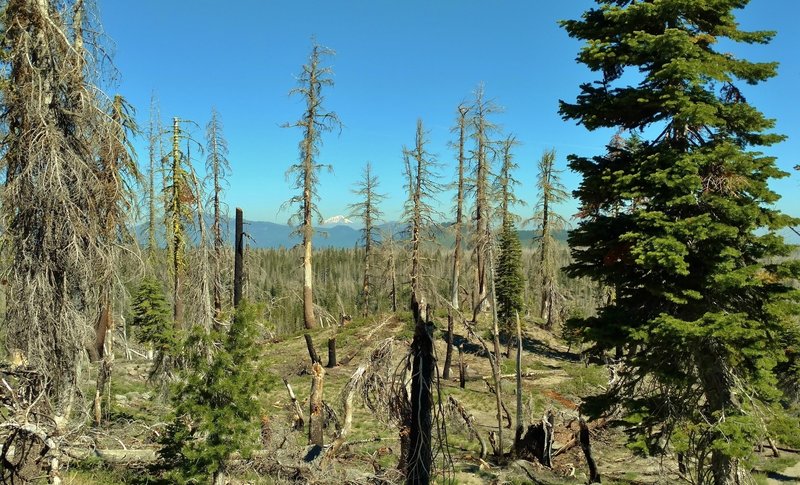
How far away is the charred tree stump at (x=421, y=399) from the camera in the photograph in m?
6.10

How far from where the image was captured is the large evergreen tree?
26.7ft

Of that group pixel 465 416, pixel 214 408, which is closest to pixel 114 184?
pixel 214 408

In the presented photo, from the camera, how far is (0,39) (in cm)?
639

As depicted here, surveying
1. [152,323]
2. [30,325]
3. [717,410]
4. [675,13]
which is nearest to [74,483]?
[30,325]

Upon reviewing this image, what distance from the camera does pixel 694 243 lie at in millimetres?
8531

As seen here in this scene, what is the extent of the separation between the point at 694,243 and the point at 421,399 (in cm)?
573

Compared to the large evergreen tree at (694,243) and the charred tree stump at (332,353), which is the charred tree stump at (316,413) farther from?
the charred tree stump at (332,353)

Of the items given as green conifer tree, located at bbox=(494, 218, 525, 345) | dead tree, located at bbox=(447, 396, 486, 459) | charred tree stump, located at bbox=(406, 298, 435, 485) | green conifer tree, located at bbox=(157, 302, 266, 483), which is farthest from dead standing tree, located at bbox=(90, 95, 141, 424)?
green conifer tree, located at bbox=(494, 218, 525, 345)

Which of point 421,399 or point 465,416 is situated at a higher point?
point 421,399

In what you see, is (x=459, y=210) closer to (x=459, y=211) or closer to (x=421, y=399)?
(x=459, y=211)

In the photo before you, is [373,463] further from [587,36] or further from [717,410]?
[587,36]

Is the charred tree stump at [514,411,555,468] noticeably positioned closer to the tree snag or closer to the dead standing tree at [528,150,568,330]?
the tree snag

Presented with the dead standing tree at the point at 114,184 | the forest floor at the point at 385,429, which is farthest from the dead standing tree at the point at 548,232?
the dead standing tree at the point at 114,184

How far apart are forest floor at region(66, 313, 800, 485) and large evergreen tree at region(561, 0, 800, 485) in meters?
2.18
